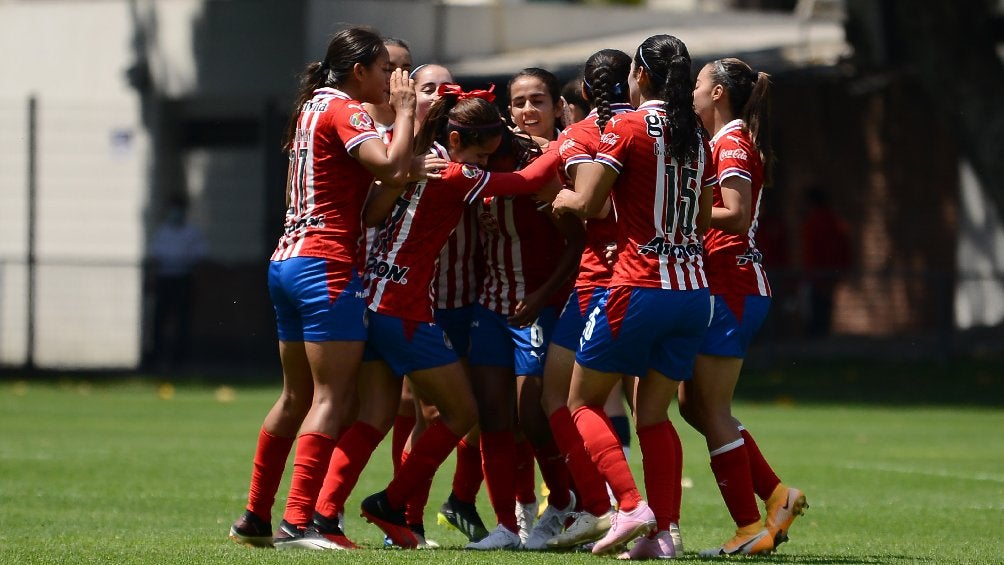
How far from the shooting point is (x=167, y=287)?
2089 cm

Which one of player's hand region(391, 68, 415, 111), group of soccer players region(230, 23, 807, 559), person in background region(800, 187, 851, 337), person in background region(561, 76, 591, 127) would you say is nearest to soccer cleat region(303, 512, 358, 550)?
group of soccer players region(230, 23, 807, 559)

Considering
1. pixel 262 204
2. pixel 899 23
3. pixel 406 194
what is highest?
pixel 899 23

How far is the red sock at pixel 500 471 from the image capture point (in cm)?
779

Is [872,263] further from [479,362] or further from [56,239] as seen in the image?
[479,362]

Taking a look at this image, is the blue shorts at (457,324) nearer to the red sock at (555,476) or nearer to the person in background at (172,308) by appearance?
the red sock at (555,476)

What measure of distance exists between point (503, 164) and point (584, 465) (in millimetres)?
1461

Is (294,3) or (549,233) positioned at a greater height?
(294,3)

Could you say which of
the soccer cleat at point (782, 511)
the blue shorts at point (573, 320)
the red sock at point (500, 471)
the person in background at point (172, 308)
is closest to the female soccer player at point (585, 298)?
the blue shorts at point (573, 320)

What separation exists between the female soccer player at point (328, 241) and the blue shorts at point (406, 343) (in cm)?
10

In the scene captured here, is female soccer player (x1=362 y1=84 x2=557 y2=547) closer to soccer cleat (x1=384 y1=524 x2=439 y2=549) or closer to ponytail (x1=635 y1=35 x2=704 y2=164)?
soccer cleat (x1=384 y1=524 x2=439 y2=549)

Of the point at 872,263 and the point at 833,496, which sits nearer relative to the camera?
the point at 833,496

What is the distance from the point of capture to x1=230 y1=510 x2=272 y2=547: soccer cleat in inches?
292

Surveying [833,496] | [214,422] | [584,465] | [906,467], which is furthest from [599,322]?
[214,422]

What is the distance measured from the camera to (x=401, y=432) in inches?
345
